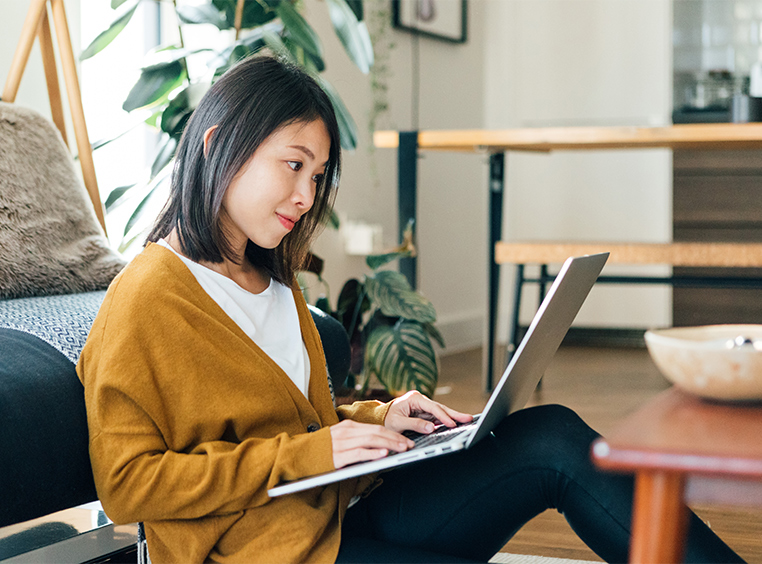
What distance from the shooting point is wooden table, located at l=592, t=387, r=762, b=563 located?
0.48 m

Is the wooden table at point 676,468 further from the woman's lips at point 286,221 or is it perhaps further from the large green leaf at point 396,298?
the large green leaf at point 396,298

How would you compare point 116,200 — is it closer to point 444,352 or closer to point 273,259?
point 273,259

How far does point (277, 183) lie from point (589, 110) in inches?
136

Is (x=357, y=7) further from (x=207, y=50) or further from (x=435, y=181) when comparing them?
(x=435, y=181)

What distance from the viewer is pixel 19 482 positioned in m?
0.85

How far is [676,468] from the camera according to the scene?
485 mm

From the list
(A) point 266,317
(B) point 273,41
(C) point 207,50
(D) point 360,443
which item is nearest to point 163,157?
(C) point 207,50

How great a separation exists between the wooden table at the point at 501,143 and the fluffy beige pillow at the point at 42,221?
1.22 meters

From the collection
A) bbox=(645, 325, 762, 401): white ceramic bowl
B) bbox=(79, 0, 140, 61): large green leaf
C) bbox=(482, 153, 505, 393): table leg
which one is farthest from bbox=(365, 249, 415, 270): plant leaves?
bbox=(645, 325, 762, 401): white ceramic bowl

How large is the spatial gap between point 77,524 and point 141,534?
0.50 metres

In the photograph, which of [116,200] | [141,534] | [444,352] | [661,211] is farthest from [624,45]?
[141,534]

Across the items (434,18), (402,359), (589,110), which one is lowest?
(402,359)

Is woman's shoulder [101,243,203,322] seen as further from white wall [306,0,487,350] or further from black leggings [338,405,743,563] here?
white wall [306,0,487,350]

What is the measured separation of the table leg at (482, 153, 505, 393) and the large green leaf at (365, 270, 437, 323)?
0.55 meters
